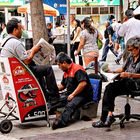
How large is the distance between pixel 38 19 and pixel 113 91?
5.30 meters

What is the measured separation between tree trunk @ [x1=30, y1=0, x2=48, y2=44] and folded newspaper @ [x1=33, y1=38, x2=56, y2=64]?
12.9 ft

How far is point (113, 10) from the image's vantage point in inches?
1385

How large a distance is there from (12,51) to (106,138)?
1899 millimetres

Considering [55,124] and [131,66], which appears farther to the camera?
[131,66]

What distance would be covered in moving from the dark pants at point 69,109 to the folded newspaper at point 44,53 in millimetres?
815

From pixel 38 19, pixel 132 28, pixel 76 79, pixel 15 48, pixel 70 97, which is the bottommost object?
pixel 70 97

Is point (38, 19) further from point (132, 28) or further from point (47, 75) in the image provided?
point (47, 75)

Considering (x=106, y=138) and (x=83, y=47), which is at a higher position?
(x=83, y=47)

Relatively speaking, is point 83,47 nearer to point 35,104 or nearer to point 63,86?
point 63,86

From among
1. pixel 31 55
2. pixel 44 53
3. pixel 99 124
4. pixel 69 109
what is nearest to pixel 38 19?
pixel 44 53

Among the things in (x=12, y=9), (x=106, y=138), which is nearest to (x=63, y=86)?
(x=106, y=138)

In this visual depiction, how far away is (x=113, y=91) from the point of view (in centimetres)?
718

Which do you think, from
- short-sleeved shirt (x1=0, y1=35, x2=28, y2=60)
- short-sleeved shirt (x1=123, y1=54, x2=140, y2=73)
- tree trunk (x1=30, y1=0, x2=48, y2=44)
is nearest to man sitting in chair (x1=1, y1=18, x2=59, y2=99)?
short-sleeved shirt (x1=0, y1=35, x2=28, y2=60)

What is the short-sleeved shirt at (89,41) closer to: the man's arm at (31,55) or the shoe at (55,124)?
the man's arm at (31,55)
